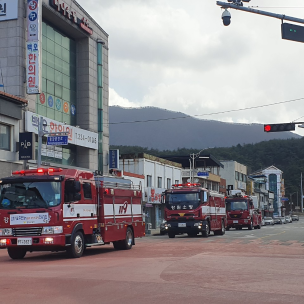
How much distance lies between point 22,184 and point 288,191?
6899 inches

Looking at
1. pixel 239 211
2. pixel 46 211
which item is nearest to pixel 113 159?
pixel 239 211

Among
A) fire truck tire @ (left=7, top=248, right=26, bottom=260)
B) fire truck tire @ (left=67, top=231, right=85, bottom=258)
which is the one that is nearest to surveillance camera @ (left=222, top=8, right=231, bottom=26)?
fire truck tire @ (left=67, top=231, right=85, bottom=258)

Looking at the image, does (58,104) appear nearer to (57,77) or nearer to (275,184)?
(57,77)

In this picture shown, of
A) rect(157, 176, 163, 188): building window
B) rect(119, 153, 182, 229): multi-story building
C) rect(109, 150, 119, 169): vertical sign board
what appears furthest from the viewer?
rect(157, 176, 163, 188): building window

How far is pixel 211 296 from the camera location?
956 centimetres

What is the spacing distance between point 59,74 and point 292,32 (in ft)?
91.1

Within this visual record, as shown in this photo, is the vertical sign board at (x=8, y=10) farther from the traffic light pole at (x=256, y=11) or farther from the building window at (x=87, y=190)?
the traffic light pole at (x=256, y=11)

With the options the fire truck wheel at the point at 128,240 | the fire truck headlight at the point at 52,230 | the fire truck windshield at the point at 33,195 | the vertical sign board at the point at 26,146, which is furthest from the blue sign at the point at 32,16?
the fire truck headlight at the point at 52,230

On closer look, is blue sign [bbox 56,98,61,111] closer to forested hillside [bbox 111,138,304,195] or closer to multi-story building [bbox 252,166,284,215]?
multi-story building [bbox 252,166,284,215]

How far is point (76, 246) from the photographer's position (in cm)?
1731

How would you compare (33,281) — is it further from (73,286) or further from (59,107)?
(59,107)

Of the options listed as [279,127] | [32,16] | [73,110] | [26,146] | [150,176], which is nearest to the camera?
[279,127]

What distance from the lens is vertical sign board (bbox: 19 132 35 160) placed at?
32.5m

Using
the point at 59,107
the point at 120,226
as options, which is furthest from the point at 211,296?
the point at 59,107
